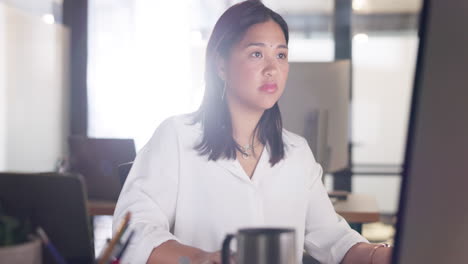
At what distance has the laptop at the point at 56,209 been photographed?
812 mm

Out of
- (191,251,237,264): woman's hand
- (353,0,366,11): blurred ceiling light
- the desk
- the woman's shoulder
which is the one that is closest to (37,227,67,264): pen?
(191,251,237,264): woman's hand

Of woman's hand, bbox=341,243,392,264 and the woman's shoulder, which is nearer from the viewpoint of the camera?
woman's hand, bbox=341,243,392,264

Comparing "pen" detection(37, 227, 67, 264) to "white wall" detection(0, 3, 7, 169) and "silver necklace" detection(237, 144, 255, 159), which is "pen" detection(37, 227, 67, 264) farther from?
"white wall" detection(0, 3, 7, 169)

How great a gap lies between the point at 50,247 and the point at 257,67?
80 cm

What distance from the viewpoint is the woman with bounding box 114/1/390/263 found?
54.8 inches

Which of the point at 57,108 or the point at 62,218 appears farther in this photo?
the point at 57,108

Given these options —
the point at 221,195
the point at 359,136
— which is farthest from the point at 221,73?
the point at 359,136

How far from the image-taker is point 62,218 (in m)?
0.82

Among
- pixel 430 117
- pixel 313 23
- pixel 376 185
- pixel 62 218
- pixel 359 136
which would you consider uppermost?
pixel 313 23

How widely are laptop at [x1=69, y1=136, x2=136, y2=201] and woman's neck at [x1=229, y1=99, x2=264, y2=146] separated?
0.65 m

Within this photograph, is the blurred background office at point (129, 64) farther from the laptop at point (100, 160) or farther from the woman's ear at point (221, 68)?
the woman's ear at point (221, 68)

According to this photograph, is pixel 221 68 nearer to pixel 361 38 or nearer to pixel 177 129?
pixel 177 129

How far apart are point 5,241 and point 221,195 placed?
70 cm

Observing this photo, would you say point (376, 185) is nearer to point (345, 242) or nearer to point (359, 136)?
point (359, 136)
